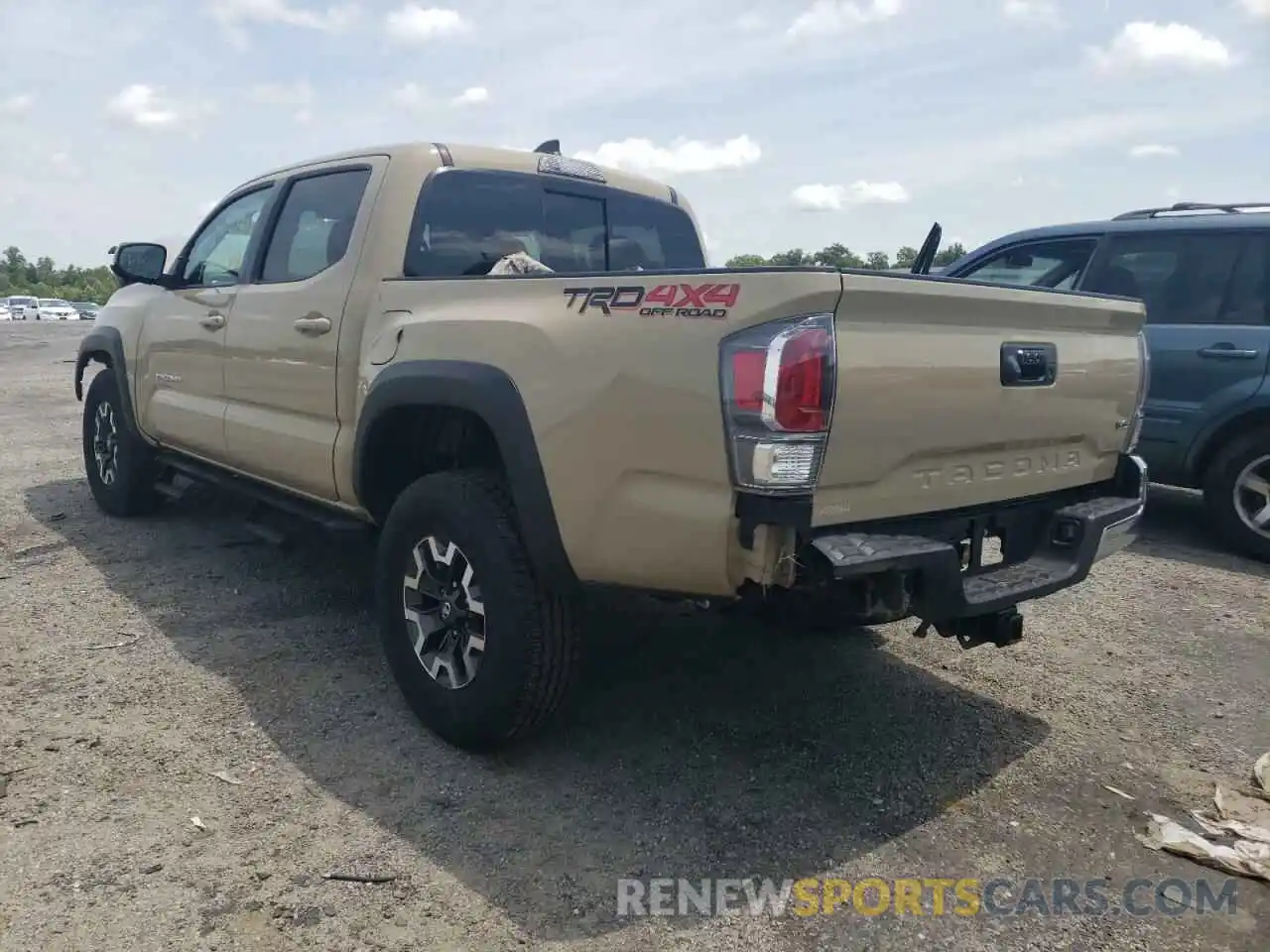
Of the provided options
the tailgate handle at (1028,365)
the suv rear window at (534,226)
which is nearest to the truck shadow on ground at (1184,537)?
the tailgate handle at (1028,365)

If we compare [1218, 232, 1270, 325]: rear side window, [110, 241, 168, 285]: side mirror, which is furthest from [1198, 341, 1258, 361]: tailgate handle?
[110, 241, 168, 285]: side mirror

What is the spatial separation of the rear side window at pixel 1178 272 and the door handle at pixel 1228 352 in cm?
17

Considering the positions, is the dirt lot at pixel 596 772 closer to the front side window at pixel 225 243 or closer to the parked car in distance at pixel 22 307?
the front side window at pixel 225 243

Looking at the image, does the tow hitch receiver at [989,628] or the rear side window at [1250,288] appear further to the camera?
the rear side window at [1250,288]

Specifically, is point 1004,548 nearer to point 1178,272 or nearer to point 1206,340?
Answer: point 1206,340

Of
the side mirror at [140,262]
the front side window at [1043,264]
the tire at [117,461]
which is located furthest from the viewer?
the front side window at [1043,264]

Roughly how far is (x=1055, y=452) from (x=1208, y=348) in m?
3.28

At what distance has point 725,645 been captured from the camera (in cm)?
409

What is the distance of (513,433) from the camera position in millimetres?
2834

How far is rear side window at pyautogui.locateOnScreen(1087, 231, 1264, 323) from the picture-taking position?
18.6 feet

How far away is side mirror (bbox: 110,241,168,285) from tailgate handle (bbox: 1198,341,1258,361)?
223 inches

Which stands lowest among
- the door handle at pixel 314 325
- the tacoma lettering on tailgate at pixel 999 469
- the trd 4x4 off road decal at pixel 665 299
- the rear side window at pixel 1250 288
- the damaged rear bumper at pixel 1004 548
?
the damaged rear bumper at pixel 1004 548

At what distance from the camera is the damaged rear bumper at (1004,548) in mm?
2443

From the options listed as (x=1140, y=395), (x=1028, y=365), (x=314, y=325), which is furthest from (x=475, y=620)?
(x=1140, y=395)
